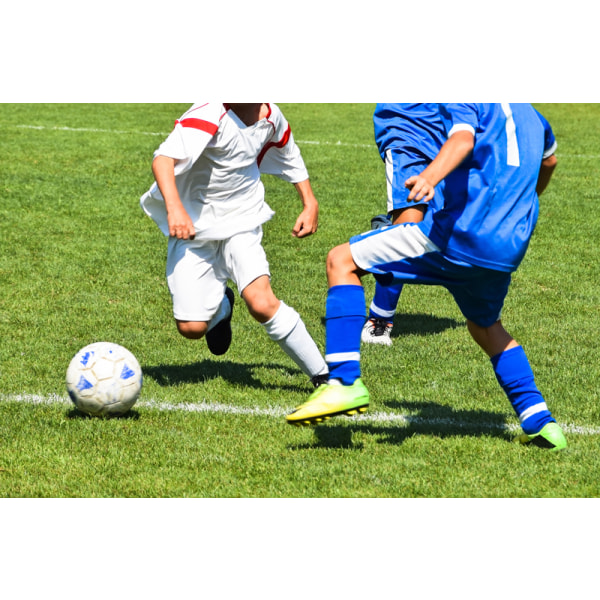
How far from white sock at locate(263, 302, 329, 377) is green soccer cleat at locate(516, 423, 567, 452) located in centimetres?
136

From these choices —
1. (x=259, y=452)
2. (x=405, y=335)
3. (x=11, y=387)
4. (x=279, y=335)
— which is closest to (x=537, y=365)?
(x=405, y=335)

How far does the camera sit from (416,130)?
21.2 ft

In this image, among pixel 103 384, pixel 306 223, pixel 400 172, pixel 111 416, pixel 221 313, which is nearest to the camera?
pixel 103 384

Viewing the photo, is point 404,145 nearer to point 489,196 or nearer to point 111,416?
point 489,196

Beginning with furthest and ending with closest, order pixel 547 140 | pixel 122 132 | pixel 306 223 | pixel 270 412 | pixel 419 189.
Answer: pixel 122 132, pixel 306 223, pixel 270 412, pixel 547 140, pixel 419 189

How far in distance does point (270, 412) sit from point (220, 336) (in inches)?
40.7

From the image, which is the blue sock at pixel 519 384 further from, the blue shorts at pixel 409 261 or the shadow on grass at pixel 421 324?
the shadow on grass at pixel 421 324

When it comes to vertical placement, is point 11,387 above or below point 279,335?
below

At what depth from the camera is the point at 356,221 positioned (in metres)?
10.7

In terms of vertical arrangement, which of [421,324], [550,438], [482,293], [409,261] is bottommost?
[421,324]

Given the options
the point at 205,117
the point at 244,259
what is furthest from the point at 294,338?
the point at 205,117

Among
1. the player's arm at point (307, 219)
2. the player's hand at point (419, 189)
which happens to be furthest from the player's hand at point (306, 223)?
the player's hand at point (419, 189)
